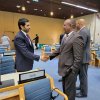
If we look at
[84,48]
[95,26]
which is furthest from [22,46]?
[95,26]

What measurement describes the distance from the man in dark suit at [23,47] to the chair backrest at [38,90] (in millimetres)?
700

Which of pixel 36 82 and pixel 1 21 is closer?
pixel 36 82

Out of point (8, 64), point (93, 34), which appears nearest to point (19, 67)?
point (8, 64)

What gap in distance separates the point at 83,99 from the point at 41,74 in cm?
162

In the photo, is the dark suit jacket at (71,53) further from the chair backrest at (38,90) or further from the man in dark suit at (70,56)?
the chair backrest at (38,90)

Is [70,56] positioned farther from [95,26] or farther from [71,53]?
[95,26]

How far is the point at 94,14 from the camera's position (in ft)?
45.1

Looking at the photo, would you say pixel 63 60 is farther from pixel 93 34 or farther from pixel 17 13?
pixel 17 13

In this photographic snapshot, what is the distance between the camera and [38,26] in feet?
54.4

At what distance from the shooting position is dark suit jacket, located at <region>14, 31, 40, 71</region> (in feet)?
7.76

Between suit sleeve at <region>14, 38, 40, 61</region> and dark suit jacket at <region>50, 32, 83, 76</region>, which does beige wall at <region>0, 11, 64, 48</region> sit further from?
dark suit jacket at <region>50, 32, 83, 76</region>

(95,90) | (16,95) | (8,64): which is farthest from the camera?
(95,90)

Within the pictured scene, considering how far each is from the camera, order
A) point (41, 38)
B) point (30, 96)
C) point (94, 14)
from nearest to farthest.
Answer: point (30, 96), point (94, 14), point (41, 38)

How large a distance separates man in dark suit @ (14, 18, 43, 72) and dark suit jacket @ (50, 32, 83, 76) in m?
0.58
